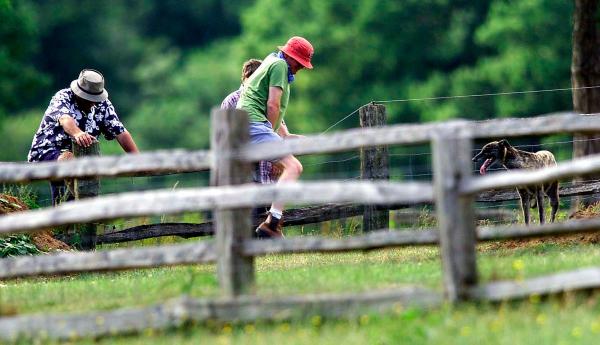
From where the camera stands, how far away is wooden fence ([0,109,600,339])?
356 inches

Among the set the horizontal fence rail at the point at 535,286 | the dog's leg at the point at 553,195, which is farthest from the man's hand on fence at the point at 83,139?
the horizontal fence rail at the point at 535,286

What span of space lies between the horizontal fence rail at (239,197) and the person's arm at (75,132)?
4.83 metres

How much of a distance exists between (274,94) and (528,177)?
4672 mm

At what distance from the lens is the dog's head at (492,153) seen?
16062mm

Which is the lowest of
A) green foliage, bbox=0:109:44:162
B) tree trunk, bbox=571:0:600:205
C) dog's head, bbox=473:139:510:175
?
dog's head, bbox=473:139:510:175

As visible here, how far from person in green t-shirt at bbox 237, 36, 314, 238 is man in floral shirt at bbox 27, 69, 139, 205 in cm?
178

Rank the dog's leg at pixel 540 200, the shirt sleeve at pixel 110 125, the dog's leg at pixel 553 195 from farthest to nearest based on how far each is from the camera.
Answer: the dog's leg at pixel 553 195 < the dog's leg at pixel 540 200 < the shirt sleeve at pixel 110 125

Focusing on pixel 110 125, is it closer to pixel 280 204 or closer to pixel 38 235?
pixel 38 235

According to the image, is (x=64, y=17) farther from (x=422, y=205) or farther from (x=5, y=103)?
(x=422, y=205)

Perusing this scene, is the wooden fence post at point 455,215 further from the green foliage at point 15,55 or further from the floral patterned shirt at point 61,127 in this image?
the green foliage at point 15,55

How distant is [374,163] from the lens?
15.9m

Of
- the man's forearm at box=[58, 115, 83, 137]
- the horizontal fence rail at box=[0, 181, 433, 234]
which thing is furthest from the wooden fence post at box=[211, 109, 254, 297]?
the man's forearm at box=[58, 115, 83, 137]

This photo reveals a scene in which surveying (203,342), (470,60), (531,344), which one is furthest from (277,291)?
(470,60)

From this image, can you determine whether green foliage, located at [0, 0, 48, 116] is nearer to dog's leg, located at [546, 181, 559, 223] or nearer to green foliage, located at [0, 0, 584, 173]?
green foliage, located at [0, 0, 584, 173]
